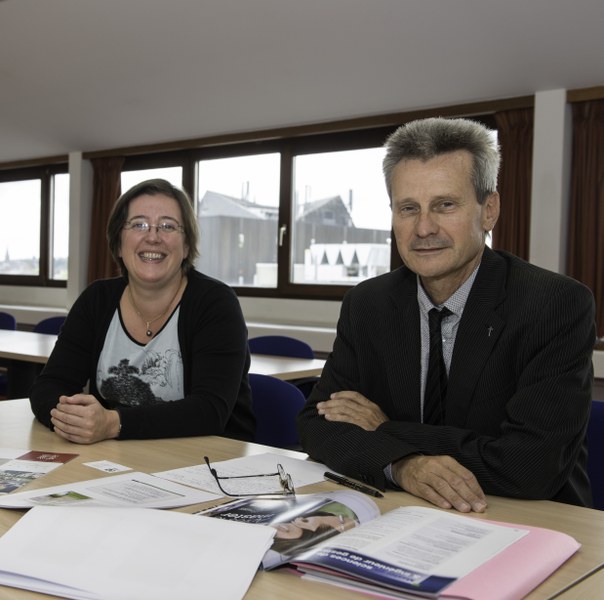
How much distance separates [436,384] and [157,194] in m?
1.15

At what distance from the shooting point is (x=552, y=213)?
475 centimetres

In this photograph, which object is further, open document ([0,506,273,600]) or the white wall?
the white wall

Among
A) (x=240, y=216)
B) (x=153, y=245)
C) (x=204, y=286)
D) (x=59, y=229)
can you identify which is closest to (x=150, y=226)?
(x=153, y=245)

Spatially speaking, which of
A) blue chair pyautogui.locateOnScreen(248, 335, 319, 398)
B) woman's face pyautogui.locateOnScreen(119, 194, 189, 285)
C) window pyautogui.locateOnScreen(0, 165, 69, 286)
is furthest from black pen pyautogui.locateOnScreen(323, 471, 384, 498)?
window pyautogui.locateOnScreen(0, 165, 69, 286)

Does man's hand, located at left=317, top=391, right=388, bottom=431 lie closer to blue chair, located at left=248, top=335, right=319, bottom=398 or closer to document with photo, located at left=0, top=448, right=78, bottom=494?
document with photo, located at left=0, top=448, right=78, bottom=494

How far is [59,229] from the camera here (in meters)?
8.49

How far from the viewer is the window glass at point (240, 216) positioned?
21.9ft

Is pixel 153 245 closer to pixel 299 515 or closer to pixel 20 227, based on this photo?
pixel 299 515

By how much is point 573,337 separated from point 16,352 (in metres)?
3.16

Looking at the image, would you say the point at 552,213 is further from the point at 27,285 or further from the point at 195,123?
the point at 27,285

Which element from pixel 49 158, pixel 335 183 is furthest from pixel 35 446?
pixel 49 158

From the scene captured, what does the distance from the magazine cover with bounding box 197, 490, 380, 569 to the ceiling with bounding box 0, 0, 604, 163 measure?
3.54 metres

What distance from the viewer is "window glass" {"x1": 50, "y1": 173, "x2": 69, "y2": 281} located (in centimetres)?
842

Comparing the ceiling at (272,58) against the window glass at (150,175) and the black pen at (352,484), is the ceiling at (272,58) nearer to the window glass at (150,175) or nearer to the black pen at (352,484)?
the window glass at (150,175)
